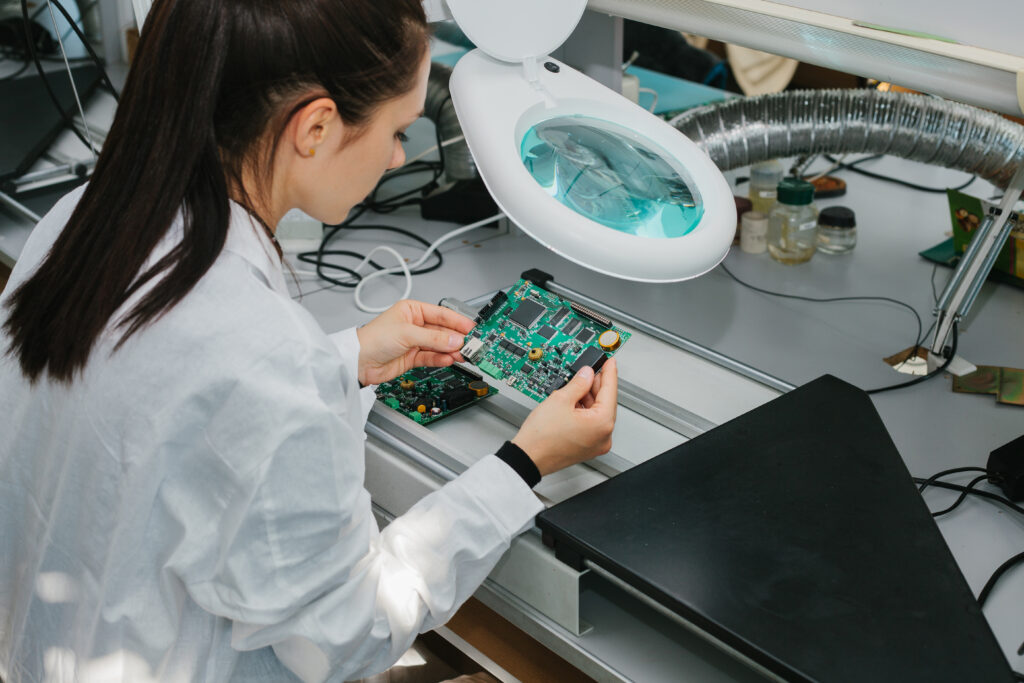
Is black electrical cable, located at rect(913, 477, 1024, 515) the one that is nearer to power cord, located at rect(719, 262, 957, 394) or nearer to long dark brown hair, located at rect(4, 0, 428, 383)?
power cord, located at rect(719, 262, 957, 394)

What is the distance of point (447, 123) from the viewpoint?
1788mm

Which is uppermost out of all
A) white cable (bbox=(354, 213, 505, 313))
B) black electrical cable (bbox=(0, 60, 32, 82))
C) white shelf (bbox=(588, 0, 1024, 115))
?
white shelf (bbox=(588, 0, 1024, 115))

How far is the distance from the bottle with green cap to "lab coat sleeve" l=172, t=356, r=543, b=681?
86cm

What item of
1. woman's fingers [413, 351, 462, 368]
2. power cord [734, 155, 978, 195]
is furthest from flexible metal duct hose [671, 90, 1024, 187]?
woman's fingers [413, 351, 462, 368]

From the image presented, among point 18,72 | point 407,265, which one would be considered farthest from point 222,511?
point 18,72

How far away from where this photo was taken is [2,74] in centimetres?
180

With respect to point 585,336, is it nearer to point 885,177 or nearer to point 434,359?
point 434,359

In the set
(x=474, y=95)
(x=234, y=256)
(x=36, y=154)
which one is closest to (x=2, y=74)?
(x=36, y=154)

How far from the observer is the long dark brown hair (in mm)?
697

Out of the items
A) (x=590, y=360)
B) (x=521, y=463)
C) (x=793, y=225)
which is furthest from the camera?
(x=793, y=225)

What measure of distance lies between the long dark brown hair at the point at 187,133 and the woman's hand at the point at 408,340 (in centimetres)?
33

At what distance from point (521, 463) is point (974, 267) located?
0.67 metres

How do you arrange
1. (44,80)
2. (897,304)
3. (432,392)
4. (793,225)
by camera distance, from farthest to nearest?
(44,80) < (793,225) < (897,304) < (432,392)

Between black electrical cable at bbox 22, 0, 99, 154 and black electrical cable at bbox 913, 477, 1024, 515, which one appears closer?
black electrical cable at bbox 913, 477, 1024, 515
